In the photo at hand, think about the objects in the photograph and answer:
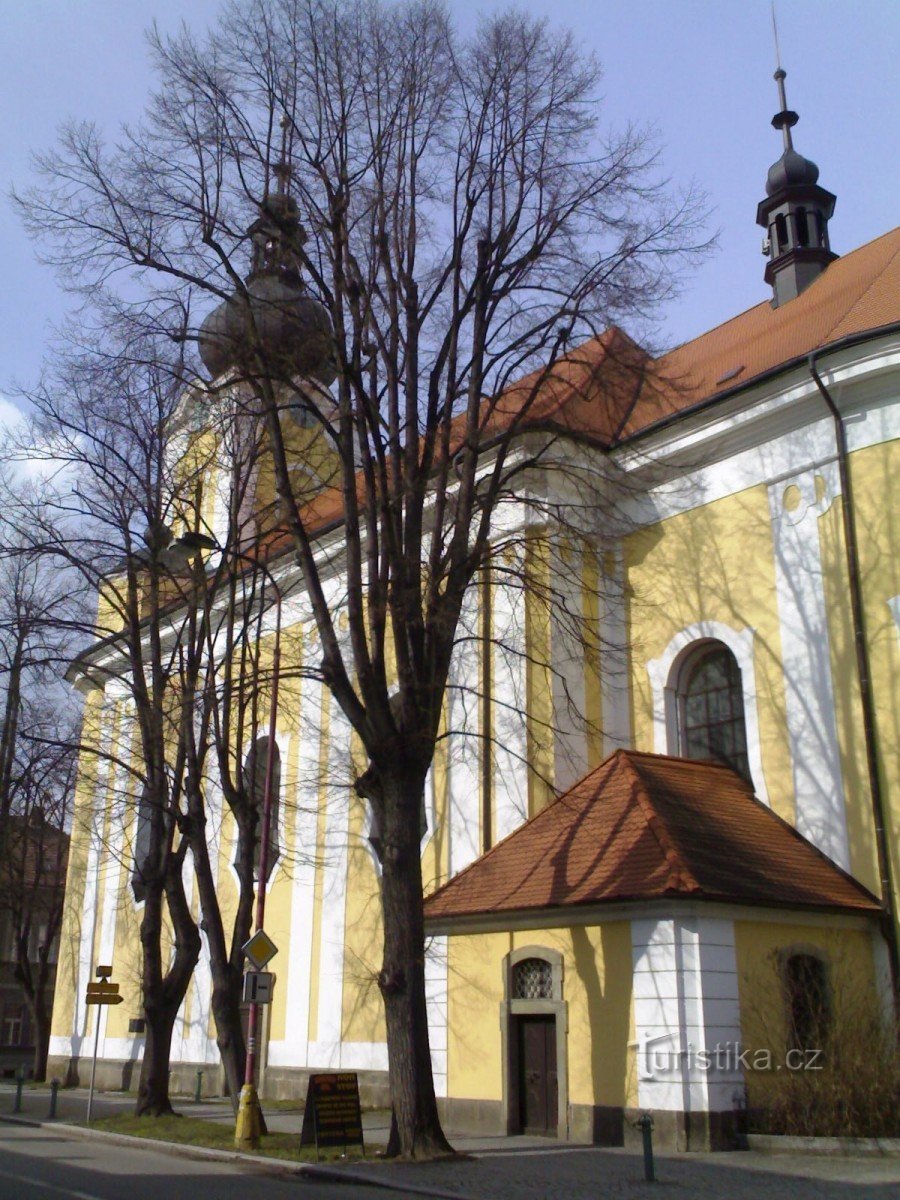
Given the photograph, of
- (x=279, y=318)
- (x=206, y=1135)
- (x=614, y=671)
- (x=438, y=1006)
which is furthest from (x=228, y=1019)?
(x=279, y=318)

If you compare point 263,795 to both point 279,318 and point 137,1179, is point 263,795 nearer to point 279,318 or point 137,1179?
point 279,318

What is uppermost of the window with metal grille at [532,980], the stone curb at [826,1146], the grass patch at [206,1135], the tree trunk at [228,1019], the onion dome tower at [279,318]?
the onion dome tower at [279,318]

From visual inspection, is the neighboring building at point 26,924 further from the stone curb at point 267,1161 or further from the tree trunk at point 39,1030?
the stone curb at point 267,1161

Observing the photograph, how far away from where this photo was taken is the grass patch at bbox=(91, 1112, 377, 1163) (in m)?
13.1

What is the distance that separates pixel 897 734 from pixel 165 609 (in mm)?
11578

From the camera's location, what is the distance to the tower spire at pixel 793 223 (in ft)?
81.7

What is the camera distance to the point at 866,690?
1647 centimetres

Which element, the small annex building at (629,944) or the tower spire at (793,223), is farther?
the tower spire at (793,223)

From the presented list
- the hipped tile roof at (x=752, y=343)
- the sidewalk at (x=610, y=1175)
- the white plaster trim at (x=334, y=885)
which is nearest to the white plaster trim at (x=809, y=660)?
the hipped tile roof at (x=752, y=343)

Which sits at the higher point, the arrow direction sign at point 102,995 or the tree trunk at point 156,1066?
the arrow direction sign at point 102,995

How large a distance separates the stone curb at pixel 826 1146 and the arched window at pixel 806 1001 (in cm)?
141

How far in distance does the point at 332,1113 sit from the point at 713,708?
9082 mm

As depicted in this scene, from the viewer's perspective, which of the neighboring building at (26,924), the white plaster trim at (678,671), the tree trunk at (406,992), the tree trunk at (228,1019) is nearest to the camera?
the tree trunk at (406,992)

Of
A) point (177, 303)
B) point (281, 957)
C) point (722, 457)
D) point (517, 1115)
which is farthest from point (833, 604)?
point (281, 957)
